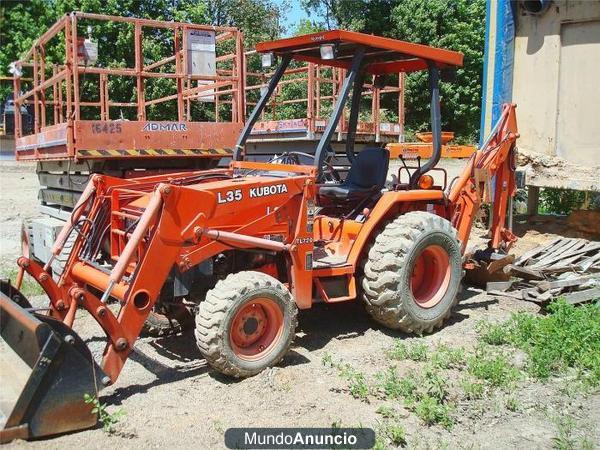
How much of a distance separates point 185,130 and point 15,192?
339 inches

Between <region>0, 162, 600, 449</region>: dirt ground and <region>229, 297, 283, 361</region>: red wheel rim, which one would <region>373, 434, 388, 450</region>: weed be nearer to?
<region>0, 162, 600, 449</region>: dirt ground

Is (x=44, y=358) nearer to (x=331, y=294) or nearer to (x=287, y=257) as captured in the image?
(x=287, y=257)

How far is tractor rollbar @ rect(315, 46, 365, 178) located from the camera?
524cm

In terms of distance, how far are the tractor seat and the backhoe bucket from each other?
2658 mm

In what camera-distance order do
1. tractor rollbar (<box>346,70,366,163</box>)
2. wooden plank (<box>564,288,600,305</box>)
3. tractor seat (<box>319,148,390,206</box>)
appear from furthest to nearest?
1. tractor rollbar (<box>346,70,366,163</box>)
2. wooden plank (<box>564,288,600,305</box>)
3. tractor seat (<box>319,148,390,206</box>)

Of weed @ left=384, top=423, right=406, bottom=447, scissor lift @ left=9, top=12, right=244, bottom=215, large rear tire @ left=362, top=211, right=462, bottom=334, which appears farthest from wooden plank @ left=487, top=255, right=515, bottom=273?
scissor lift @ left=9, top=12, right=244, bottom=215

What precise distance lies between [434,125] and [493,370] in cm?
234

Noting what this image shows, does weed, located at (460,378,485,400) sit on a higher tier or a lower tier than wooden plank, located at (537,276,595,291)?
lower

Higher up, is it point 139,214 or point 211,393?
point 139,214

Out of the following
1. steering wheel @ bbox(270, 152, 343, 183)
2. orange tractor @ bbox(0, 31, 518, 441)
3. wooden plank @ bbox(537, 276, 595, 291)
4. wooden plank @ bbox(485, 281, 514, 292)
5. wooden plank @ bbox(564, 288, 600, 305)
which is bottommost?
wooden plank @ bbox(485, 281, 514, 292)

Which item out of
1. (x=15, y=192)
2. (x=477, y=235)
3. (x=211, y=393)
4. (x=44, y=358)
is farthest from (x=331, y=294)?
(x=15, y=192)

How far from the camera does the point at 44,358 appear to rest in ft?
12.0

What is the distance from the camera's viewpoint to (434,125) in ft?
19.4

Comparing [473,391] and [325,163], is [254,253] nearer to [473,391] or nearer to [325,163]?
[325,163]
